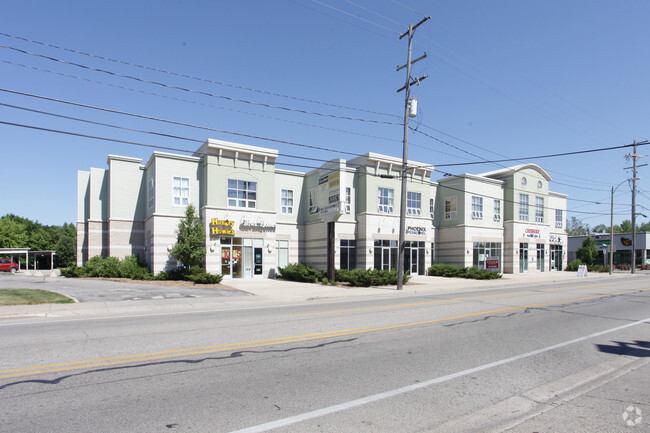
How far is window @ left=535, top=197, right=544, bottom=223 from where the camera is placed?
41.0 m

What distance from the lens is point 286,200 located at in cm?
3159

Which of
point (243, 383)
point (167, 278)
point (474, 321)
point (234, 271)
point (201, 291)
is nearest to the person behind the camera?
point (243, 383)

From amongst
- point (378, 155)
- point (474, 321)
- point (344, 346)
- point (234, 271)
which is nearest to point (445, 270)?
point (378, 155)

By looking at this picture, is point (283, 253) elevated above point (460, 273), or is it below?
above

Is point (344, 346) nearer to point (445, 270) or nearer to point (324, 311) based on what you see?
point (324, 311)

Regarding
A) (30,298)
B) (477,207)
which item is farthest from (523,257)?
(30,298)

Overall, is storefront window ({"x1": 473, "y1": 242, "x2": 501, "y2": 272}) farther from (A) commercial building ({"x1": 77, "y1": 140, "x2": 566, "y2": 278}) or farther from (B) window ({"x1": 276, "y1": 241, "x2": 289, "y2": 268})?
(B) window ({"x1": 276, "y1": 241, "x2": 289, "y2": 268})

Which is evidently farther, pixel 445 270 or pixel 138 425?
pixel 445 270

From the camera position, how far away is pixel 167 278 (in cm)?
2459

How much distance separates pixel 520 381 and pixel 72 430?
5.68 metres

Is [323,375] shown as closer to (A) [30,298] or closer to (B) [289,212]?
(A) [30,298]

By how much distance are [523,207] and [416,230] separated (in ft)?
45.2

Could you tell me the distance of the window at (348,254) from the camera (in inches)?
1197

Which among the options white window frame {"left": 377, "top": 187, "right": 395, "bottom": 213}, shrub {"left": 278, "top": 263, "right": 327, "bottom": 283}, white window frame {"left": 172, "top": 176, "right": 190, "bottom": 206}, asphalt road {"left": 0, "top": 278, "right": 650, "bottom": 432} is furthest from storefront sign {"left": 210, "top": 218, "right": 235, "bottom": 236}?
asphalt road {"left": 0, "top": 278, "right": 650, "bottom": 432}
